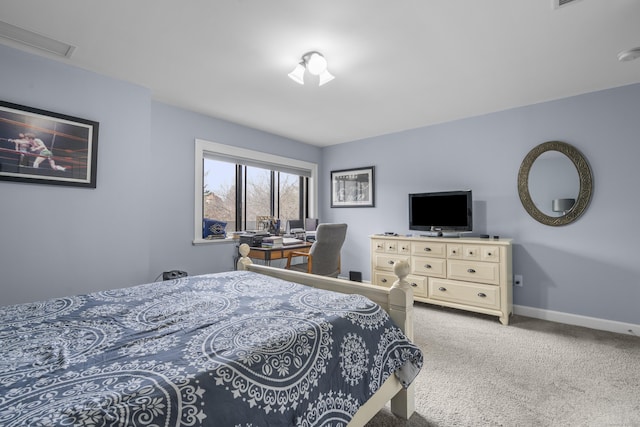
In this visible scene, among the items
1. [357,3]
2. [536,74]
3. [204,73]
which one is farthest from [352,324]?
[536,74]

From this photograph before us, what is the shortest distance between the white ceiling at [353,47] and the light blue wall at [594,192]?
275mm

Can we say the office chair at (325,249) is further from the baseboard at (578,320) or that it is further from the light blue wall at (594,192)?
the baseboard at (578,320)

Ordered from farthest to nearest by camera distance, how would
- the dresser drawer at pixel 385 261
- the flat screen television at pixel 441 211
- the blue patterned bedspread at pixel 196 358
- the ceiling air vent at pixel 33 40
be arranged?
the dresser drawer at pixel 385 261, the flat screen television at pixel 441 211, the ceiling air vent at pixel 33 40, the blue patterned bedspread at pixel 196 358

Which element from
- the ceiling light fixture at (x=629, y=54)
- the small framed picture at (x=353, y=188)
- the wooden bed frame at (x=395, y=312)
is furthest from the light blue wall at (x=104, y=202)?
the ceiling light fixture at (x=629, y=54)

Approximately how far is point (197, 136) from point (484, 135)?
351 cm

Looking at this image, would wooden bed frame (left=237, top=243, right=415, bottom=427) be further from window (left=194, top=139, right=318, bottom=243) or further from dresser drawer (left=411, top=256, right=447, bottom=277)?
window (left=194, top=139, right=318, bottom=243)

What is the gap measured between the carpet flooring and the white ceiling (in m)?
2.37

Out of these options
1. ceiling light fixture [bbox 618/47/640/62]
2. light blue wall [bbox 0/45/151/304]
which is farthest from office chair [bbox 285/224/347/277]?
ceiling light fixture [bbox 618/47/640/62]

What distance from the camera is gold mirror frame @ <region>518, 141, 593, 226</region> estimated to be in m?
3.02

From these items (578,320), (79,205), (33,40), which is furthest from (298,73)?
(578,320)

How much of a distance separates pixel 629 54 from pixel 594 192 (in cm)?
133

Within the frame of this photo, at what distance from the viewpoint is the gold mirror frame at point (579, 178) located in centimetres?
302

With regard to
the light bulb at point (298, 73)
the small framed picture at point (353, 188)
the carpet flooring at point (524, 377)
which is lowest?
the carpet flooring at point (524, 377)

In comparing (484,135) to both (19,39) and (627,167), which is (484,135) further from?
(19,39)
